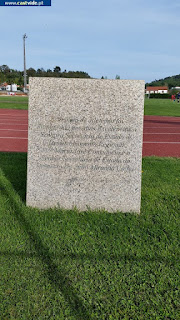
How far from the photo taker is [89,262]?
2.92 metres

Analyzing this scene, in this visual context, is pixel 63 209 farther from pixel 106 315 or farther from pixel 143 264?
pixel 106 315

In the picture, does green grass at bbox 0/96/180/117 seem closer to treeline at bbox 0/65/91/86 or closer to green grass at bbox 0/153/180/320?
green grass at bbox 0/153/180/320

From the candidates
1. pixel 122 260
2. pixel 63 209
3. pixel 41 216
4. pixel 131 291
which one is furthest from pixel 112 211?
pixel 131 291

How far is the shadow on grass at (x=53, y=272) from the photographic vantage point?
237cm

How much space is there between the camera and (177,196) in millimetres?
4594

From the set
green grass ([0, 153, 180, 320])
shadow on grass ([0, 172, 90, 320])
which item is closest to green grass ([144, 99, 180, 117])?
green grass ([0, 153, 180, 320])

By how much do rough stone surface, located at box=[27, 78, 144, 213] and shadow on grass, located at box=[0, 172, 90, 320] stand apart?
27 cm

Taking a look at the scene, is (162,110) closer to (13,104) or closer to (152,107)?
(152,107)

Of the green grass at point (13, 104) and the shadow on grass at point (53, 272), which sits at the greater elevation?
the green grass at point (13, 104)

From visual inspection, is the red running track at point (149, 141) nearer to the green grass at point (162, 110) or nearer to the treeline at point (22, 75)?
the green grass at point (162, 110)

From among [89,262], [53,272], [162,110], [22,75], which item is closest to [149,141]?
[89,262]

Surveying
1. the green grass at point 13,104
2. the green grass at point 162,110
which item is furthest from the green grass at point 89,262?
the green grass at point 13,104

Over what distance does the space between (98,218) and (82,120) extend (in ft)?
3.59

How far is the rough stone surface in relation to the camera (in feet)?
12.3
